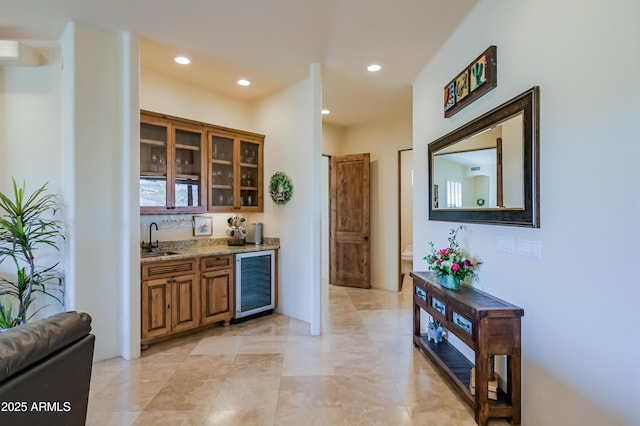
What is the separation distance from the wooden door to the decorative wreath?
1945mm

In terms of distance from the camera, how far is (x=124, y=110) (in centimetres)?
296

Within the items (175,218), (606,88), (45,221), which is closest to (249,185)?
(175,218)

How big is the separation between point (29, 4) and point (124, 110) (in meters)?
0.95

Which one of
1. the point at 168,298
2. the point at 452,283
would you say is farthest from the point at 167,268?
the point at 452,283

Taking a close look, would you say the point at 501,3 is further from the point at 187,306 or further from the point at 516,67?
the point at 187,306

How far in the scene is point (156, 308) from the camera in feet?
10.4

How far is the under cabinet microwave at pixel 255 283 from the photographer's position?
388cm

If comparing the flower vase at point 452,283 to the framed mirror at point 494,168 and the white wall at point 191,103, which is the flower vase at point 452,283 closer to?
the framed mirror at point 494,168

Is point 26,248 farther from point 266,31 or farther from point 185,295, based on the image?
point 266,31

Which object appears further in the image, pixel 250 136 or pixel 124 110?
pixel 250 136

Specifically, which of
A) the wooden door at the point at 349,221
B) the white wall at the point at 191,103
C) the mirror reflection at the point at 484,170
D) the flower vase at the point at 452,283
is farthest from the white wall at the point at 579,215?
the wooden door at the point at 349,221

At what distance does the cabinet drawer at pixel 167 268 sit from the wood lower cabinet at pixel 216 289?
140 millimetres

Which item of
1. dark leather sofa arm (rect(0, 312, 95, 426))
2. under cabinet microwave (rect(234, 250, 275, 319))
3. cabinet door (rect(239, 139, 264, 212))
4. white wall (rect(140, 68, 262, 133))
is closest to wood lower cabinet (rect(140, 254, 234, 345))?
under cabinet microwave (rect(234, 250, 275, 319))

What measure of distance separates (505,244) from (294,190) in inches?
100
